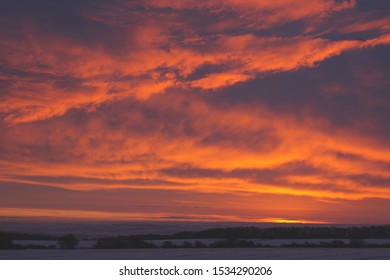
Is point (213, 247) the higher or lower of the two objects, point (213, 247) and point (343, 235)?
the lower
